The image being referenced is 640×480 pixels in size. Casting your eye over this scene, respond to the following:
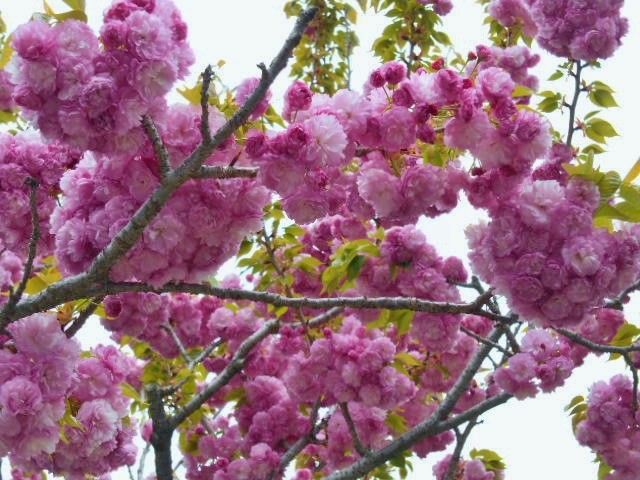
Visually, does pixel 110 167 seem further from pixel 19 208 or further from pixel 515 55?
pixel 515 55

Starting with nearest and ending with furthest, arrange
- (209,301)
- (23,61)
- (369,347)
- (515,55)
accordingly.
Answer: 1. (23,61)
2. (369,347)
3. (515,55)
4. (209,301)

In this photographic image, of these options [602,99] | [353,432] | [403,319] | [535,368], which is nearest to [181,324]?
[353,432]

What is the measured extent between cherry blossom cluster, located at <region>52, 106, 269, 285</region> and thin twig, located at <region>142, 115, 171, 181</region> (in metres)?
0.12

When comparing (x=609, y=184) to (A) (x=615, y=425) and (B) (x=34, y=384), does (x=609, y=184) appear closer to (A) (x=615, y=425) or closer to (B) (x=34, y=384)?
(A) (x=615, y=425)

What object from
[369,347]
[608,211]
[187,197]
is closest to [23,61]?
[187,197]

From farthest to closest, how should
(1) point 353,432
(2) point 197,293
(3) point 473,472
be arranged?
(3) point 473,472 < (1) point 353,432 < (2) point 197,293

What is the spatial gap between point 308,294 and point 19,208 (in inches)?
90.7

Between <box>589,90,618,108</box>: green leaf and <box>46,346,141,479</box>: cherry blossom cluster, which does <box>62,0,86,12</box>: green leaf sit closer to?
<box>46,346,141,479</box>: cherry blossom cluster

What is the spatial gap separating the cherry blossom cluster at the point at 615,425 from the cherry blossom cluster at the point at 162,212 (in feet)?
6.79

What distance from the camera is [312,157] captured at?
1.90 metres

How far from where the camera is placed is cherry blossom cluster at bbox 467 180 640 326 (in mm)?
2086

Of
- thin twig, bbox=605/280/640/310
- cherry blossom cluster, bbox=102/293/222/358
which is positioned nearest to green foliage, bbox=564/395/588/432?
thin twig, bbox=605/280/640/310

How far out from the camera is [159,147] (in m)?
1.89

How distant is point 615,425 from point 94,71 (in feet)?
8.90
